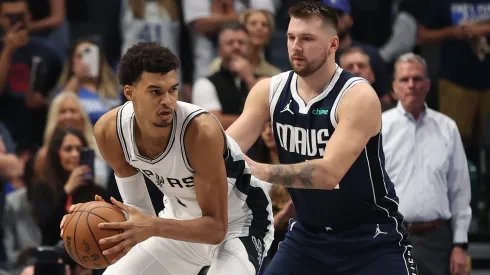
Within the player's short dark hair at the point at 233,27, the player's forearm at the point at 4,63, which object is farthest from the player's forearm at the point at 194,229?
the player's forearm at the point at 4,63

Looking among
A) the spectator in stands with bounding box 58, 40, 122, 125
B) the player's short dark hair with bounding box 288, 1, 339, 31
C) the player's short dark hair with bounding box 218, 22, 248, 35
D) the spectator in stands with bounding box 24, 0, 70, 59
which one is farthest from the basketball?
the spectator in stands with bounding box 24, 0, 70, 59

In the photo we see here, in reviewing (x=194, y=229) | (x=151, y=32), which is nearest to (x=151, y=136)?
(x=194, y=229)

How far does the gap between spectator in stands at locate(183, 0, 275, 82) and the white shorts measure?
12.9ft

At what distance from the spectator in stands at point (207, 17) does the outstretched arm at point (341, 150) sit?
412cm

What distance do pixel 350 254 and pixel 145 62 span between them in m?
1.36

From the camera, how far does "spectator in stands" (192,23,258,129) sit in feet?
25.3

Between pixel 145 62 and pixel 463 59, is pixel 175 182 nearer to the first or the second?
pixel 145 62

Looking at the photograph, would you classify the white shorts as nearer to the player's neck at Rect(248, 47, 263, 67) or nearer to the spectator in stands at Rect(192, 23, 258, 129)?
the spectator in stands at Rect(192, 23, 258, 129)

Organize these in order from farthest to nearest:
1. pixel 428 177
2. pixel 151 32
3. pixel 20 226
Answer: pixel 151 32
pixel 20 226
pixel 428 177

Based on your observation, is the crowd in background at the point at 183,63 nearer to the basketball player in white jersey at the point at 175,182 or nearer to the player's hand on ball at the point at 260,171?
the basketball player in white jersey at the point at 175,182

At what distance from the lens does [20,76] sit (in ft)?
28.6

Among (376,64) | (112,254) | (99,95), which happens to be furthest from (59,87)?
(112,254)

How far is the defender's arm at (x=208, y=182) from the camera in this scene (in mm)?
4254

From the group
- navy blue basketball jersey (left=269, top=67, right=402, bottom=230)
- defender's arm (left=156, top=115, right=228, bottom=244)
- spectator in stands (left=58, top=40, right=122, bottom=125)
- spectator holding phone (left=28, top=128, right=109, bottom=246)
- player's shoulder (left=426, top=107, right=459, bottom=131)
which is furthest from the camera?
spectator in stands (left=58, top=40, right=122, bottom=125)
